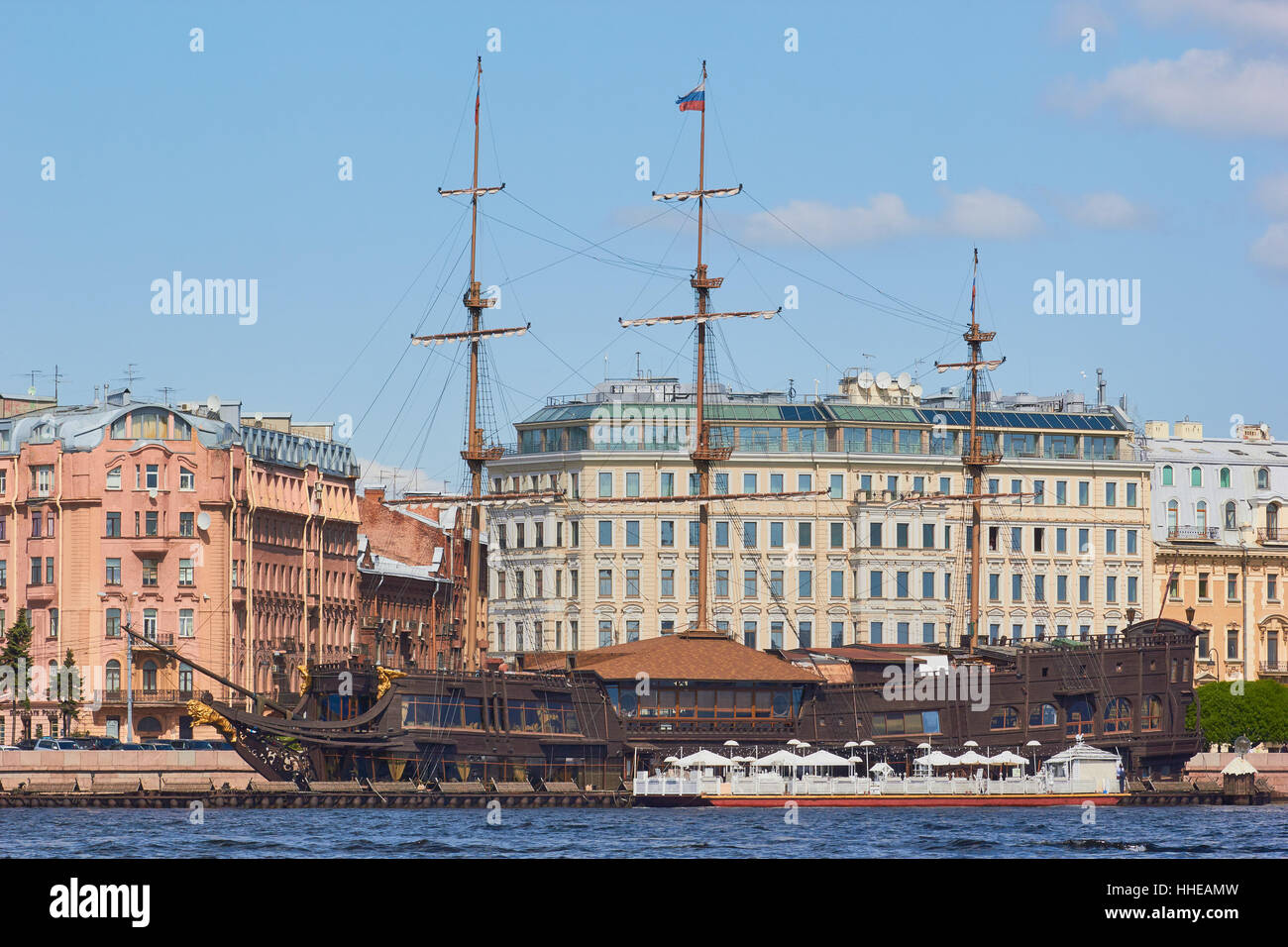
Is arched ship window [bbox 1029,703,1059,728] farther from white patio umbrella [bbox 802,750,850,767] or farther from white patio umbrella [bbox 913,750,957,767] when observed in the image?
white patio umbrella [bbox 802,750,850,767]

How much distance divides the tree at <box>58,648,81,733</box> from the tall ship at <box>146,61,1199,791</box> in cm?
1149

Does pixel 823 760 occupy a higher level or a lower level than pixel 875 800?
higher

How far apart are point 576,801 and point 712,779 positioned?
15.7 ft

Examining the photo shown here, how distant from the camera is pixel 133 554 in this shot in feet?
349

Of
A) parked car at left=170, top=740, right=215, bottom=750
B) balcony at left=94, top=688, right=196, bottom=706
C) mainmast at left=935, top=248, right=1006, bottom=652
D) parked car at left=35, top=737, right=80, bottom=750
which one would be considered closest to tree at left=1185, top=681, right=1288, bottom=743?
mainmast at left=935, top=248, right=1006, bottom=652

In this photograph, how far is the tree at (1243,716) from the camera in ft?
358

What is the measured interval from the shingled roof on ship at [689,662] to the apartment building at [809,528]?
25.3m

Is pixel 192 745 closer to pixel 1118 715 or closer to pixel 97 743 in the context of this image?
pixel 97 743

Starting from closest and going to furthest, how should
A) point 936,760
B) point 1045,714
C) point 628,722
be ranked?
point 936,760 → point 628,722 → point 1045,714

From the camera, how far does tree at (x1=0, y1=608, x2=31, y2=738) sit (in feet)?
322

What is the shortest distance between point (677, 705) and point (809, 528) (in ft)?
110

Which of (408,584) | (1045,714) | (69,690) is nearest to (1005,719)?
(1045,714)

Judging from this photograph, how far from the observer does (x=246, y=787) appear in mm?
81750

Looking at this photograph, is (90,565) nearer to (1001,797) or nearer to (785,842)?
(1001,797)
